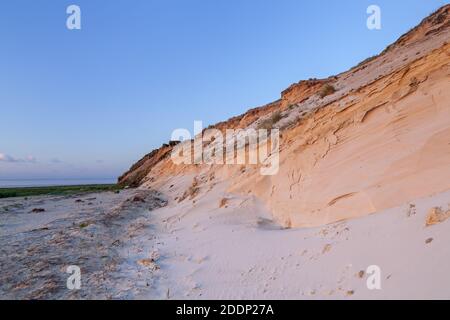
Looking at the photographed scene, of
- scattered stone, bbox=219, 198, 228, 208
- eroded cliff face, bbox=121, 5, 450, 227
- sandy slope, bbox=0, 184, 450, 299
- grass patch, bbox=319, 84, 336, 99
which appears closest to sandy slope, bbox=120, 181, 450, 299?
sandy slope, bbox=0, 184, 450, 299

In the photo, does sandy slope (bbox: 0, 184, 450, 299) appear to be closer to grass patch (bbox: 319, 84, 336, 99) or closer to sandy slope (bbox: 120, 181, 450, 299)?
sandy slope (bbox: 120, 181, 450, 299)

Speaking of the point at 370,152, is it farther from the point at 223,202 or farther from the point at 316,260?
the point at 223,202

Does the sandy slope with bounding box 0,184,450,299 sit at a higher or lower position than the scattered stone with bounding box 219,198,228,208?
lower

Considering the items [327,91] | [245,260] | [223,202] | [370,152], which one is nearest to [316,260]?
[245,260]

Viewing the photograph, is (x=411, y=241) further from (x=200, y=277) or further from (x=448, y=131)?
(x=200, y=277)

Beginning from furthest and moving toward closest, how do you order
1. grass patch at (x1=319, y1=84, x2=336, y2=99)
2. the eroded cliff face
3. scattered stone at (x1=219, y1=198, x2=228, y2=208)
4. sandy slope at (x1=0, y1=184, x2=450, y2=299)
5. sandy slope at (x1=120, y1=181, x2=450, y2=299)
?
grass patch at (x1=319, y1=84, x2=336, y2=99), scattered stone at (x1=219, y1=198, x2=228, y2=208), the eroded cliff face, sandy slope at (x1=0, y1=184, x2=450, y2=299), sandy slope at (x1=120, y1=181, x2=450, y2=299)

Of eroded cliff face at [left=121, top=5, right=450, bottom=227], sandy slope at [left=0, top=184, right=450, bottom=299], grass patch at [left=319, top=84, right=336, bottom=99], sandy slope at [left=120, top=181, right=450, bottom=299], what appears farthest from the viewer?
grass patch at [left=319, top=84, right=336, bottom=99]

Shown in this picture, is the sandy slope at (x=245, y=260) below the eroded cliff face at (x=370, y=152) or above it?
below

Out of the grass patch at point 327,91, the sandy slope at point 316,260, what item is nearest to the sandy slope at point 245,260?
the sandy slope at point 316,260

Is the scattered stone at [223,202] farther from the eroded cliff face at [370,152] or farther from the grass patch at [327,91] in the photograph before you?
the grass patch at [327,91]

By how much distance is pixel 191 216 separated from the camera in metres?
12.0
